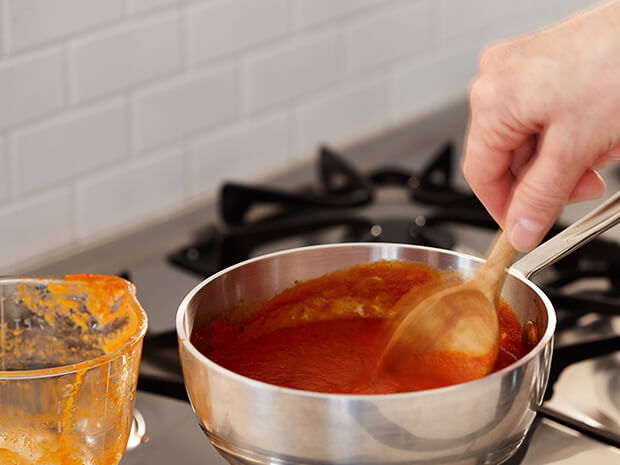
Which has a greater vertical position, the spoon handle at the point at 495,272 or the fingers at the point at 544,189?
the fingers at the point at 544,189

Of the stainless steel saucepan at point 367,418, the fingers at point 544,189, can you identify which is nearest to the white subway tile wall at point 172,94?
the stainless steel saucepan at point 367,418

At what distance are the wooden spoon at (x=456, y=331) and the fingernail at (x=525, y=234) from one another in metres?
0.01

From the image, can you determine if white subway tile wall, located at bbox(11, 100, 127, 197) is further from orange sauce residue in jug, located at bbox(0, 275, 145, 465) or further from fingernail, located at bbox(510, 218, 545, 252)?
fingernail, located at bbox(510, 218, 545, 252)

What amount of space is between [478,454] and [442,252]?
0.58 feet

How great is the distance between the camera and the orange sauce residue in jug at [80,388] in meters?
0.55

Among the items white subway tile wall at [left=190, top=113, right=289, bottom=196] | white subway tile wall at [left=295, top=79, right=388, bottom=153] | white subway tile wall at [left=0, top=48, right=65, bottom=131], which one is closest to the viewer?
white subway tile wall at [left=0, top=48, right=65, bottom=131]

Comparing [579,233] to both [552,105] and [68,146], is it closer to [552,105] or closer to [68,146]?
[552,105]

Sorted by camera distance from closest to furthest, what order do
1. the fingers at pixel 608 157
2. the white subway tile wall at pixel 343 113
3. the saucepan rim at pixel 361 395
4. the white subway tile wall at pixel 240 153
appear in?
the saucepan rim at pixel 361 395
the fingers at pixel 608 157
the white subway tile wall at pixel 240 153
the white subway tile wall at pixel 343 113

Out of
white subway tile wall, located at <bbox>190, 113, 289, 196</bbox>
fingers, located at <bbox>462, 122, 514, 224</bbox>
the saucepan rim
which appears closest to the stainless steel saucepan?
the saucepan rim

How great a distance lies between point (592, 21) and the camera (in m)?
0.54

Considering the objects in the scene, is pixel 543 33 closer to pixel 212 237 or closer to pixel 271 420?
pixel 271 420

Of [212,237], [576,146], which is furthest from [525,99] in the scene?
[212,237]

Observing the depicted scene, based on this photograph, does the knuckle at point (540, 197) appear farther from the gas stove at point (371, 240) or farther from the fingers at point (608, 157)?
the gas stove at point (371, 240)

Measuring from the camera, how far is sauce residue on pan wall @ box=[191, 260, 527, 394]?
621 mm
